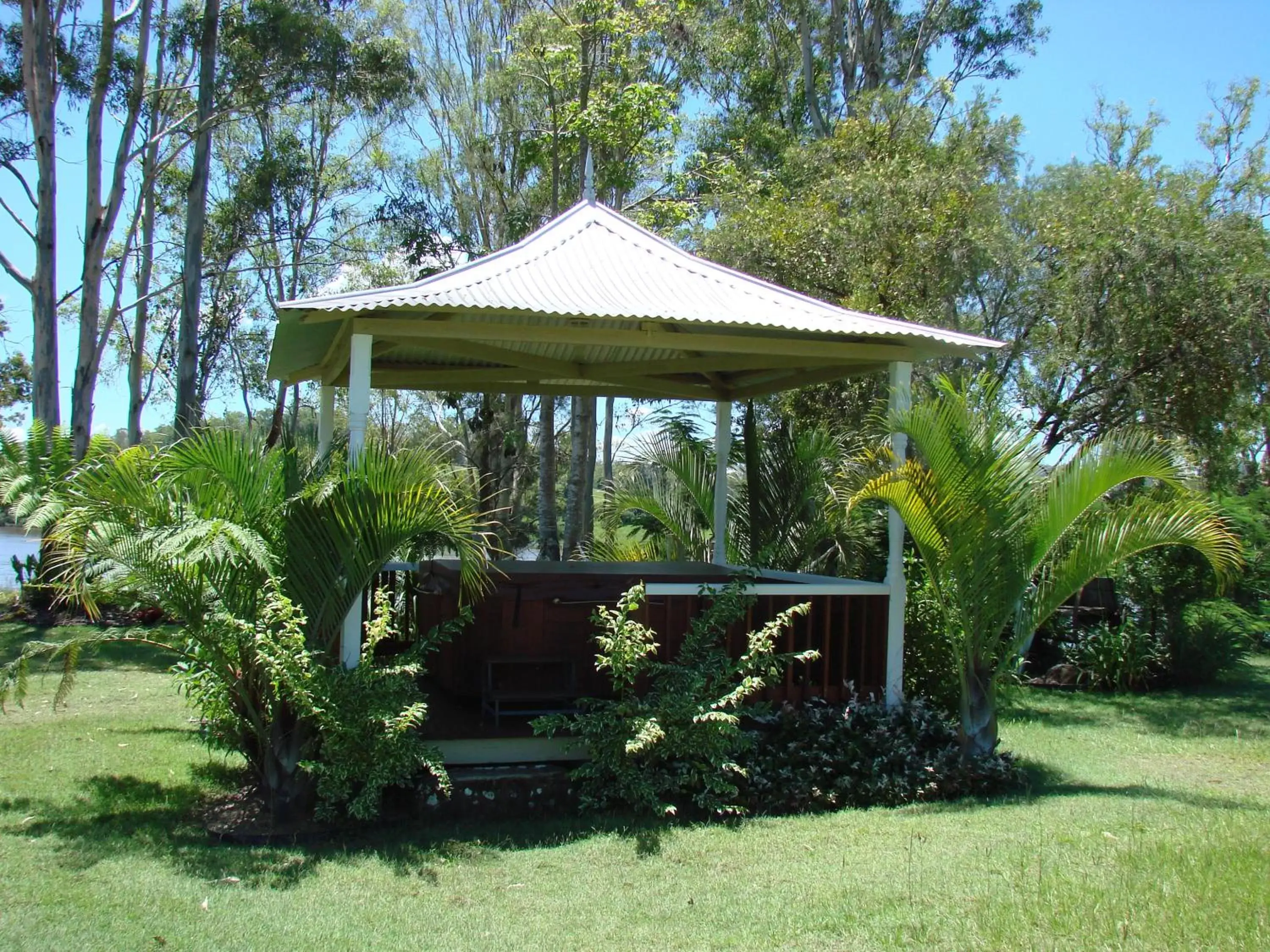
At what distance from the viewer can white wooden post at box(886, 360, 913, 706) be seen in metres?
7.91

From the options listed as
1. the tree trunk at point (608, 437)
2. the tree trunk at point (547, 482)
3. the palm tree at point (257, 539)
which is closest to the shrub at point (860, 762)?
the palm tree at point (257, 539)

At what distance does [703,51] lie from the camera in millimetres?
25125

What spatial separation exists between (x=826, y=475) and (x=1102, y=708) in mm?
3583

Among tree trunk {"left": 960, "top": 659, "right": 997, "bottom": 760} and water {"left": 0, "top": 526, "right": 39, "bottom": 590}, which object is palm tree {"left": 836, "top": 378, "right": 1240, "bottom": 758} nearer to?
tree trunk {"left": 960, "top": 659, "right": 997, "bottom": 760}

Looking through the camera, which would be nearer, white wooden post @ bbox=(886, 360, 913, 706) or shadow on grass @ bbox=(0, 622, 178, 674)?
white wooden post @ bbox=(886, 360, 913, 706)

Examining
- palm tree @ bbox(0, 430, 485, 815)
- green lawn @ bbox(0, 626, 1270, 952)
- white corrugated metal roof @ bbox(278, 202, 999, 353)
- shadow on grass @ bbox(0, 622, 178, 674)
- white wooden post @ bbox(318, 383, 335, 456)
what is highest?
white corrugated metal roof @ bbox(278, 202, 999, 353)

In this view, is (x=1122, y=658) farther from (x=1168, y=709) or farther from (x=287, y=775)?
(x=287, y=775)

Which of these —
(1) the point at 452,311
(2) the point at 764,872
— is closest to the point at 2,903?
(2) the point at 764,872

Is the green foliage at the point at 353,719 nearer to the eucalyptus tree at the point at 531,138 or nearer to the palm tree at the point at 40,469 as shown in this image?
the palm tree at the point at 40,469

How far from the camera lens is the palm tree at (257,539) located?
6.12 meters

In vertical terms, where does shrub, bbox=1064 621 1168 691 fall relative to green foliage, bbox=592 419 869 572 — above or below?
below

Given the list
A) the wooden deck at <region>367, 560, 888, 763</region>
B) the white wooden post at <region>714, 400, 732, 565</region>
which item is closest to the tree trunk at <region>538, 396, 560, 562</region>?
the white wooden post at <region>714, 400, 732, 565</region>

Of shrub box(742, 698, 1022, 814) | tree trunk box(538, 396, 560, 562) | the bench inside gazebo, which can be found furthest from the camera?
tree trunk box(538, 396, 560, 562)

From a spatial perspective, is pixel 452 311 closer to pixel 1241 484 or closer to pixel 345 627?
pixel 345 627
